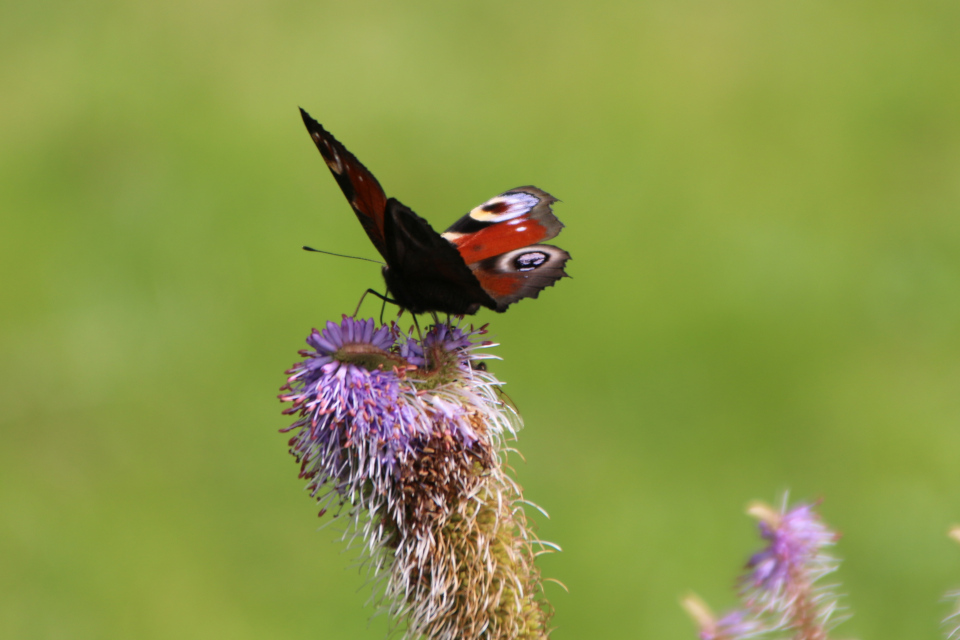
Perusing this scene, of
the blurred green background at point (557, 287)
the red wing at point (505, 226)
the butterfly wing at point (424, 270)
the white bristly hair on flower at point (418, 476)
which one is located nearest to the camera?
the white bristly hair on flower at point (418, 476)

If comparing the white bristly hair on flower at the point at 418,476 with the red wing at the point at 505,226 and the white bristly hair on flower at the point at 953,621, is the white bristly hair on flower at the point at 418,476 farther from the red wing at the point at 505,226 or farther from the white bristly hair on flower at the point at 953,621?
the white bristly hair on flower at the point at 953,621

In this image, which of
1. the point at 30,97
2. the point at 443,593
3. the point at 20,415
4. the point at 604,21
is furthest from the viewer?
the point at 604,21

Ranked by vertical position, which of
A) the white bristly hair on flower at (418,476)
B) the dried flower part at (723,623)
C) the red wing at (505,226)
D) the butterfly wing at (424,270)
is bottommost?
the dried flower part at (723,623)

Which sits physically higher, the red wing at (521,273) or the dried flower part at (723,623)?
the red wing at (521,273)

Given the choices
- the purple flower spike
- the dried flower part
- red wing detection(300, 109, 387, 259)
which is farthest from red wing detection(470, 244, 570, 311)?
the dried flower part

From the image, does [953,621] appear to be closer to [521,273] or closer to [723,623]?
[723,623]

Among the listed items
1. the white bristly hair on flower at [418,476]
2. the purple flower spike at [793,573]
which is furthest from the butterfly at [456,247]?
the purple flower spike at [793,573]

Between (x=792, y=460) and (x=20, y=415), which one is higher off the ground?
(x=792, y=460)

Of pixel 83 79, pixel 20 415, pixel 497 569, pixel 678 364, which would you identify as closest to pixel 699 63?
pixel 678 364

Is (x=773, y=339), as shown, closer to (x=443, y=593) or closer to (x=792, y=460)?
(x=792, y=460)
